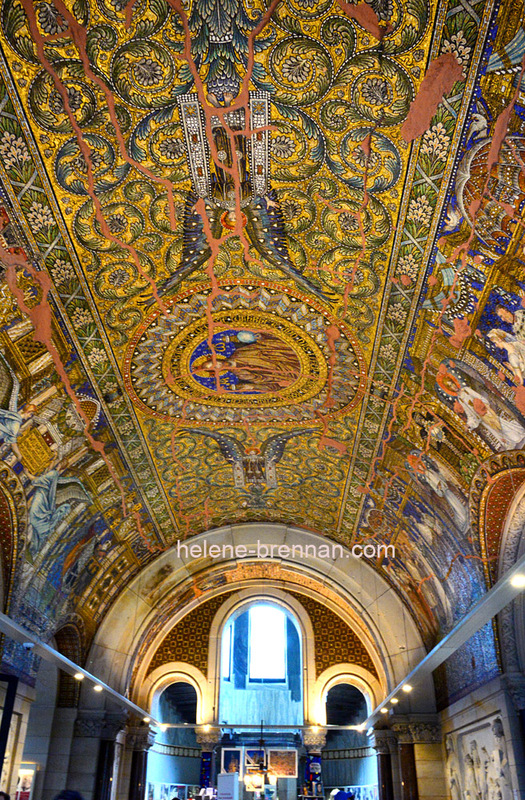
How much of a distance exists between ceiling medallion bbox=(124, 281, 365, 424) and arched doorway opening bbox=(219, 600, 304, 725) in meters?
10.1

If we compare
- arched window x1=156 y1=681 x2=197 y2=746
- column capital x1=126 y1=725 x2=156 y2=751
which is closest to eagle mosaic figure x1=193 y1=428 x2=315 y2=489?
column capital x1=126 y1=725 x2=156 y2=751

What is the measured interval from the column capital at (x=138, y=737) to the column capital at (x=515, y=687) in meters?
9.00

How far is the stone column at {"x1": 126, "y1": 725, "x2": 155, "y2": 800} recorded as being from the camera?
47.1 feet

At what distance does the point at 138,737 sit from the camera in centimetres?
1465

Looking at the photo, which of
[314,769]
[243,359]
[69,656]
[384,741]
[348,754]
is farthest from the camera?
[348,754]

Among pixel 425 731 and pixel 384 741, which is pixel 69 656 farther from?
pixel 425 731

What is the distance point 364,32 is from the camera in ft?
15.9

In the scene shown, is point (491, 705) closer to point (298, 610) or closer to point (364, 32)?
point (298, 610)

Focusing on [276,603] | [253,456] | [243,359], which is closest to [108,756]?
[276,603]

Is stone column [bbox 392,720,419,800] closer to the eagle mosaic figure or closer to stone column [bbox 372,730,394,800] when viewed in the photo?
stone column [bbox 372,730,394,800]

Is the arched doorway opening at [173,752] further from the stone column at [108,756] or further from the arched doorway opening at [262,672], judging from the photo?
the stone column at [108,756]

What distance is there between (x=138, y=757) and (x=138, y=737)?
49cm

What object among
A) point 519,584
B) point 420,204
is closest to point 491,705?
point 519,584

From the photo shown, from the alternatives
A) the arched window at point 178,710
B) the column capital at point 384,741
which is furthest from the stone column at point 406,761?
the arched window at point 178,710
